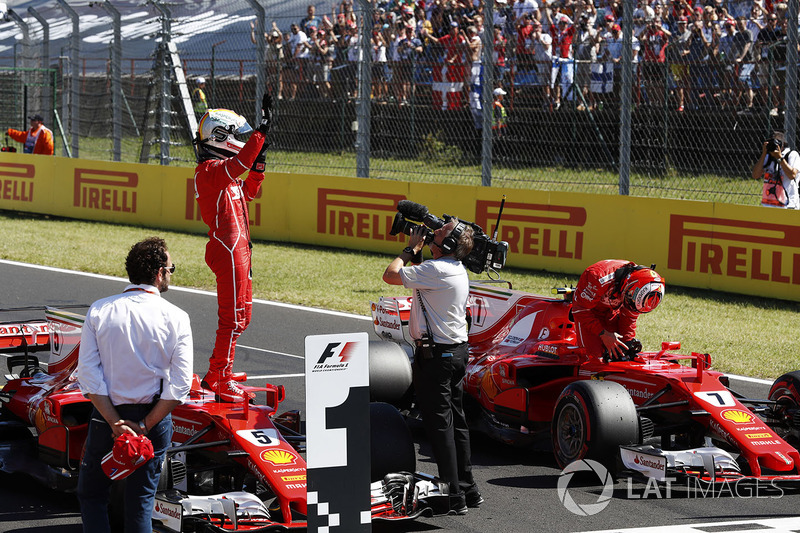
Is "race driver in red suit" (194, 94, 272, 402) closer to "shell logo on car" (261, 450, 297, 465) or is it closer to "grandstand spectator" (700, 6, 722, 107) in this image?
"shell logo on car" (261, 450, 297, 465)

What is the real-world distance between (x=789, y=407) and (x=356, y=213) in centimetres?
1010

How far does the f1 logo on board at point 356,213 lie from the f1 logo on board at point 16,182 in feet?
19.9

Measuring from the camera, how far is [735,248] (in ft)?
45.2

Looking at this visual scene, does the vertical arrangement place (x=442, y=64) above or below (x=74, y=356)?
above

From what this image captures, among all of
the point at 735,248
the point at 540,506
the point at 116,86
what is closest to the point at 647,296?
the point at 540,506

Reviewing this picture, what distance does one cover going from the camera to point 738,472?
6.90 m

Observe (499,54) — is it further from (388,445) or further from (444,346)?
(388,445)

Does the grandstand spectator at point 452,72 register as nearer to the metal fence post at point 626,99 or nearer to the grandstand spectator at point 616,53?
the grandstand spectator at point 616,53

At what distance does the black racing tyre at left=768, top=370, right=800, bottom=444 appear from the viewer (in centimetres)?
764

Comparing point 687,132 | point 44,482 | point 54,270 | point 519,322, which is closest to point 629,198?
point 687,132

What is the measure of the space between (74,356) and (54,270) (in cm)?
854

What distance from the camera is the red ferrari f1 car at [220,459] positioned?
18.9ft

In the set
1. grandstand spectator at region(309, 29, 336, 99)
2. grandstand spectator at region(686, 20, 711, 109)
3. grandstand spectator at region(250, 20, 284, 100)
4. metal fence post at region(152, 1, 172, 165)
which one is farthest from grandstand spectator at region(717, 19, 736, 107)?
metal fence post at region(152, 1, 172, 165)

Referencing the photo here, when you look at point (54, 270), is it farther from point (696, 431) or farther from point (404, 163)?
point (696, 431)
